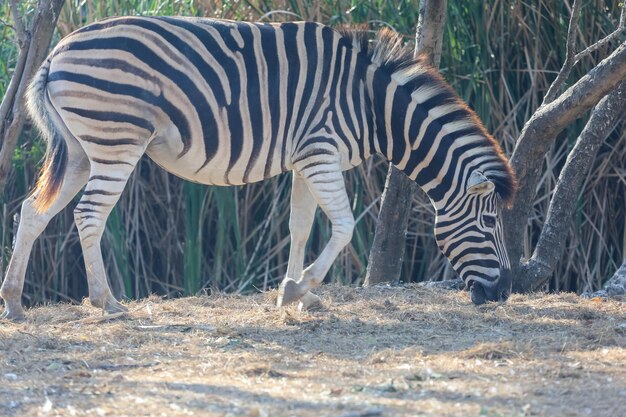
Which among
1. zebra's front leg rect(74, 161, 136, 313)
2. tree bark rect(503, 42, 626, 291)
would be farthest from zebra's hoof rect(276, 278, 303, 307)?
tree bark rect(503, 42, 626, 291)

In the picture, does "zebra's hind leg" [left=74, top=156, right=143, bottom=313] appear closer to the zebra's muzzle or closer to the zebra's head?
the zebra's head

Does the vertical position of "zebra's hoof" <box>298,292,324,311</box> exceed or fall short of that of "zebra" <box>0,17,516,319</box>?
it falls short

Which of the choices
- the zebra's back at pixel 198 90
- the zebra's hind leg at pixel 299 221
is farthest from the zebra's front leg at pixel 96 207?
the zebra's hind leg at pixel 299 221

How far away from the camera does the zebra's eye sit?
22.7 ft

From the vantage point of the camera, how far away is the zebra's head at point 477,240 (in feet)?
22.5

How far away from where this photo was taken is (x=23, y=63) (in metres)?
7.58

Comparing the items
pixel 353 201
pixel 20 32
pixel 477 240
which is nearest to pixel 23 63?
pixel 20 32

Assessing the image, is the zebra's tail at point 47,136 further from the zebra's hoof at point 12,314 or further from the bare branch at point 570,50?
the bare branch at point 570,50

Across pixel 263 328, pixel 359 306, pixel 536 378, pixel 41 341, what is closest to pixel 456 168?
pixel 359 306

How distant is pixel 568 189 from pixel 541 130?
0.65m

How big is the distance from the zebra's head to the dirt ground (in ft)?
0.66

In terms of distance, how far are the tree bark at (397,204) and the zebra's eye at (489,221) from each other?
3.67ft

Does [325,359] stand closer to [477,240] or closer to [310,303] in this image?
[310,303]

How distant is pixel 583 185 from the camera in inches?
357
